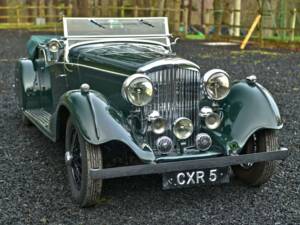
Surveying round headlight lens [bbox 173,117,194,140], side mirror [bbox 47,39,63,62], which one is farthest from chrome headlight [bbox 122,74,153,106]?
side mirror [bbox 47,39,63,62]

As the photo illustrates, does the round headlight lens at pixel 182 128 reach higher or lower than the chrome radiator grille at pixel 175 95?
lower

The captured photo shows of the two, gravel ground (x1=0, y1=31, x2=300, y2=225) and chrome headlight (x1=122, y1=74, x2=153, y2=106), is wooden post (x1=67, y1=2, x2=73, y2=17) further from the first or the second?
chrome headlight (x1=122, y1=74, x2=153, y2=106)

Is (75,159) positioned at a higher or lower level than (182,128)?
lower

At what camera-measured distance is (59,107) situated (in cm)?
479

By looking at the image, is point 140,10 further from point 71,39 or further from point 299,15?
point 71,39

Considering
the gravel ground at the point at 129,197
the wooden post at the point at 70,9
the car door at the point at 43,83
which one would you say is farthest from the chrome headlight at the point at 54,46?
the wooden post at the point at 70,9

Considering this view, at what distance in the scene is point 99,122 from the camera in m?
4.20

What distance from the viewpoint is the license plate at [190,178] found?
4.17 metres

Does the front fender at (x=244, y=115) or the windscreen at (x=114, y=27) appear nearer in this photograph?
the front fender at (x=244, y=115)

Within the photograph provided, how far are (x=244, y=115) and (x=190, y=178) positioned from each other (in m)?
0.88

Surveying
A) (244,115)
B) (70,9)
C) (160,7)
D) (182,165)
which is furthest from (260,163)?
(70,9)

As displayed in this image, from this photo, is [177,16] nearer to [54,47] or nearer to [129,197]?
[54,47]

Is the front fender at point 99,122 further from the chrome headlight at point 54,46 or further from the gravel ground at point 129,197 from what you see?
the chrome headlight at point 54,46

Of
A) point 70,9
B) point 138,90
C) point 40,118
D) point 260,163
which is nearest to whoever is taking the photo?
point 138,90
